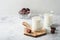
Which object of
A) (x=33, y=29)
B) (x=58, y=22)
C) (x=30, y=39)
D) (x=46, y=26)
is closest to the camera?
(x=30, y=39)

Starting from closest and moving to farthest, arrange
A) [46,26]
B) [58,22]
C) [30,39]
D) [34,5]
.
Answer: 1. [30,39]
2. [46,26]
3. [58,22]
4. [34,5]

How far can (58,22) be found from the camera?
1941 millimetres

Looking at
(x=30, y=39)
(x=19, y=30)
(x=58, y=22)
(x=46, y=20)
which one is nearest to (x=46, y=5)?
(x=58, y=22)

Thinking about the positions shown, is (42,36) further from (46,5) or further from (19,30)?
(46,5)

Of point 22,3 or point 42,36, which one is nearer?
point 42,36

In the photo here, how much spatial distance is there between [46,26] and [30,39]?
334mm

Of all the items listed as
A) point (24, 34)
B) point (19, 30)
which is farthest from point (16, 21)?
point (24, 34)

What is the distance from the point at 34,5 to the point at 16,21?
59cm

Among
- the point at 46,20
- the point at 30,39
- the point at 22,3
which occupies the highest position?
the point at 22,3

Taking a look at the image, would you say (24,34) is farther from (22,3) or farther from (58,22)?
(22,3)

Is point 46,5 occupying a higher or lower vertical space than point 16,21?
higher

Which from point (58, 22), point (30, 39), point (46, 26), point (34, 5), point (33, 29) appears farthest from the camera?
point (34, 5)

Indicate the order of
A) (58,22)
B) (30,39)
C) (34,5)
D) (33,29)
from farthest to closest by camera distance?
(34,5) < (58,22) < (33,29) < (30,39)

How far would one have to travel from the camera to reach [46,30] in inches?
65.1
